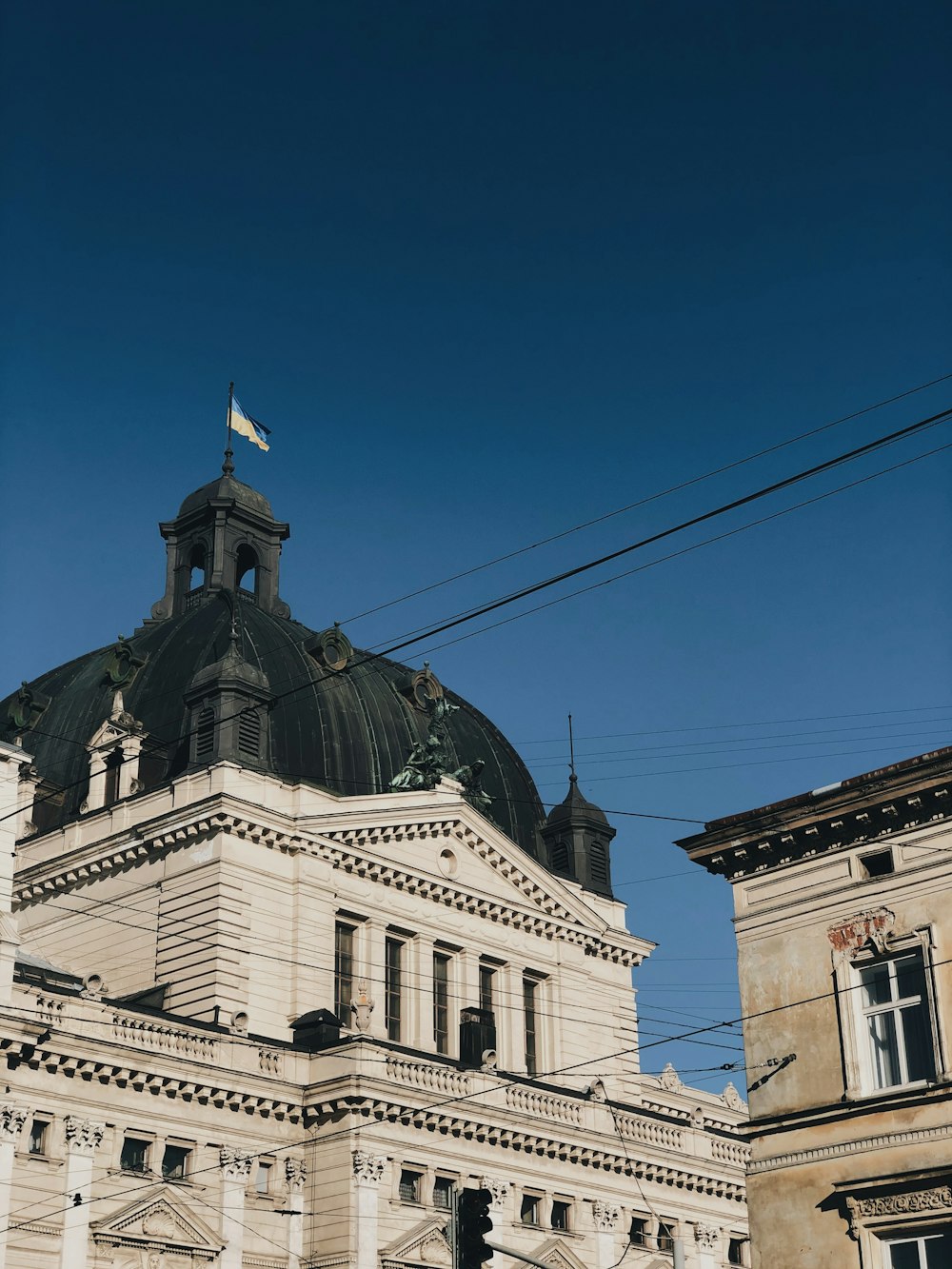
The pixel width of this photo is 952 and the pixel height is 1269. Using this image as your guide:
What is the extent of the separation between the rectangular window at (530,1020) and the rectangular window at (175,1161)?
16456 millimetres

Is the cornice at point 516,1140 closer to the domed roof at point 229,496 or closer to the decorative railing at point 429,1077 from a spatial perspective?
the decorative railing at point 429,1077

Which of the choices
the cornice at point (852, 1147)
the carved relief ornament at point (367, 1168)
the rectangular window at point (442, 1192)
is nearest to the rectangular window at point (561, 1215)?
the rectangular window at point (442, 1192)

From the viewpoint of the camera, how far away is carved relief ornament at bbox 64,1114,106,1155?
4412 centimetres

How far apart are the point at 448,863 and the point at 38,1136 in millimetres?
19864

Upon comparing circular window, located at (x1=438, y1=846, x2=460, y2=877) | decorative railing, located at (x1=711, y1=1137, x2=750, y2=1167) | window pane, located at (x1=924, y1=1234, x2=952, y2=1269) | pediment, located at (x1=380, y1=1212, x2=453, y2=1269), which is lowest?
window pane, located at (x1=924, y1=1234, x2=952, y2=1269)

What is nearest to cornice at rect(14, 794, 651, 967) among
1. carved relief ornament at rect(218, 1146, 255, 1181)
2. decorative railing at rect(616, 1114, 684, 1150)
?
decorative railing at rect(616, 1114, 684, 1150)

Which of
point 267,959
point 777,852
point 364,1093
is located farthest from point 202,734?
point 777,852

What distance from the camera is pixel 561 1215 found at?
55125mm

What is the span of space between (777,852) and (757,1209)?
21.3ft

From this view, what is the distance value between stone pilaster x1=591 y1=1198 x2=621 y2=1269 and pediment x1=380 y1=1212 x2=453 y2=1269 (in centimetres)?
650

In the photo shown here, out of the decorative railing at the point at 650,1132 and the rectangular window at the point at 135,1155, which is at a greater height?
the decorative railing at the point at 650,1132

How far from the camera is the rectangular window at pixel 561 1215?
54.8 meters

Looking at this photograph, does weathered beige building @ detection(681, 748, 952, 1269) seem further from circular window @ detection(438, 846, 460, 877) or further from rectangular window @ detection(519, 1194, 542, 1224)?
circular window @ detection(438, 846, 460, 877)

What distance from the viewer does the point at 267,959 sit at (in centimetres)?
5394
